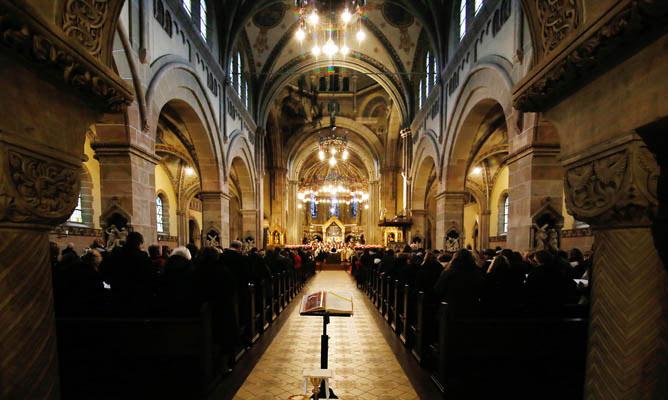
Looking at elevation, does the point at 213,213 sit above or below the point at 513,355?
above

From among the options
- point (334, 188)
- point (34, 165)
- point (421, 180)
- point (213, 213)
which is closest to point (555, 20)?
point (34, 165)

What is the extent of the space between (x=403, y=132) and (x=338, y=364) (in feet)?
51.5

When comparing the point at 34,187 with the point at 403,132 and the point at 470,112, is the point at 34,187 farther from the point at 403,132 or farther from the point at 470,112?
the point at 403,132

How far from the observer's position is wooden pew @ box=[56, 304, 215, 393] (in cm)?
304

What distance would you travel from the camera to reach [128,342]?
120 inches

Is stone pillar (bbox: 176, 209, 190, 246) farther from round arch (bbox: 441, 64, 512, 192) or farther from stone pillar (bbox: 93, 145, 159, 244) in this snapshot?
round arch (bbox: 441, 64, 512, 192)

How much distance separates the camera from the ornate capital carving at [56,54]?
60.4 inches

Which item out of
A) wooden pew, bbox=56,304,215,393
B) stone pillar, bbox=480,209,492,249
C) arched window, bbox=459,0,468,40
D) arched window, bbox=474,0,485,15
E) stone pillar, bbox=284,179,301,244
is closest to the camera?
wooden pew, bbox=56,304,215,393

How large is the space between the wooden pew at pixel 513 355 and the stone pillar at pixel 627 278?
140cm

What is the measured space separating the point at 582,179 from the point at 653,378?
41.5 inches

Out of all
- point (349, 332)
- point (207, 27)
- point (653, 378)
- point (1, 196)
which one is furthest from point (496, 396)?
point (207, 27)

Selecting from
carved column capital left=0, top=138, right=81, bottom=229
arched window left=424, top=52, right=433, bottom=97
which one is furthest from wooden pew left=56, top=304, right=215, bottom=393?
arched window left=424, top=52, right=433, bottom=97

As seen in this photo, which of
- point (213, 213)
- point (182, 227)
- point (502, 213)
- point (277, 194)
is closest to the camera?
point (213, 213)

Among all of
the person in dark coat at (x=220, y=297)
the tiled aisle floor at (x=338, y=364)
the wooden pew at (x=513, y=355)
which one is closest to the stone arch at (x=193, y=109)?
the person in dark coat at (x=220, y=297)
